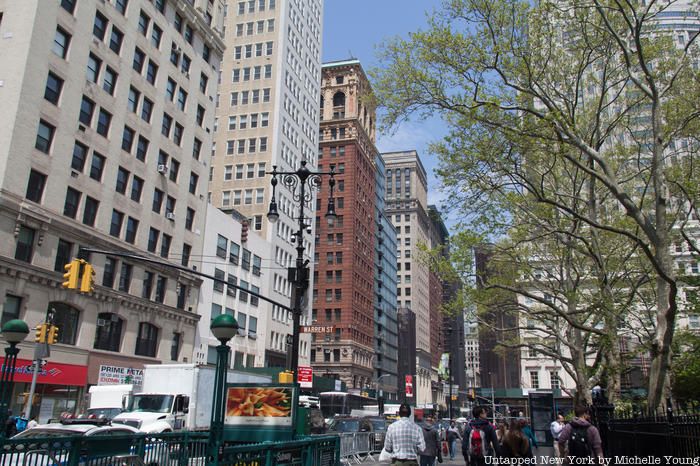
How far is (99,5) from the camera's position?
37062 mm

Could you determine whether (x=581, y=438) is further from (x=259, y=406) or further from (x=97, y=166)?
(x=97, y=166)

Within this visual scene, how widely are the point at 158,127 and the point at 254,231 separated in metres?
19.2

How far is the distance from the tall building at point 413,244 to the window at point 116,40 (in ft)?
345

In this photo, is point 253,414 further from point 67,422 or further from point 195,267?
point 195,267

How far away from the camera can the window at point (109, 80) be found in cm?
3758

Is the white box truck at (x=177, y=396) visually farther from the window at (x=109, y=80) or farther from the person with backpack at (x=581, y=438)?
the window at (x=109, y=80)

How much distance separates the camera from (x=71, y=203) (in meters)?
34.2

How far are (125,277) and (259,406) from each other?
83.4ft

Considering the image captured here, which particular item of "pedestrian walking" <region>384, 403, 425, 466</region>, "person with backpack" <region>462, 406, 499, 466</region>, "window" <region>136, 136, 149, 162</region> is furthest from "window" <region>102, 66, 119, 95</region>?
"pedestrian walking" <region>384, 403, 425, 466</region>

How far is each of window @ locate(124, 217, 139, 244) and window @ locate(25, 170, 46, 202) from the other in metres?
7.19

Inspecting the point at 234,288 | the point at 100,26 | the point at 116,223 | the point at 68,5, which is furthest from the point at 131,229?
the point at 68,5

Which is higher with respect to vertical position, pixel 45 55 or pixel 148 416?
pixel 45 55

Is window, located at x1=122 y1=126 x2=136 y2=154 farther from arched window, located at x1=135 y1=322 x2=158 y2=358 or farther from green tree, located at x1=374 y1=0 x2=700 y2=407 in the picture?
green tree, located at x1=374 y1=0 x2=700 y2=407

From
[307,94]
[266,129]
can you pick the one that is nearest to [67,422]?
[266,129]
